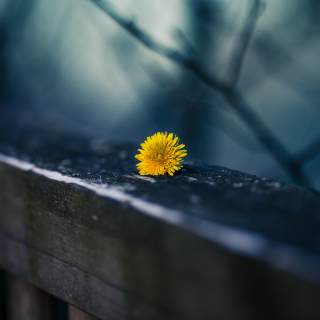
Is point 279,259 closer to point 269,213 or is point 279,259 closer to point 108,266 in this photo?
point 269,213

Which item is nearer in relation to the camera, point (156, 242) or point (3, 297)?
point (156, 242)

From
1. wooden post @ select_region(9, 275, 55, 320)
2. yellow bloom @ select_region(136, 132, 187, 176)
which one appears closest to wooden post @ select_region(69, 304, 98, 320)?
wooden post @ select_region(9, 275, 55, 320)

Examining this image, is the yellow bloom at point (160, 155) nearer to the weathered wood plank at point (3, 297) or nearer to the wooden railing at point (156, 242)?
the wooden railing at point (156, 242)

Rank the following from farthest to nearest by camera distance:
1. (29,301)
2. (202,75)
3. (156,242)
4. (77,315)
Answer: (202,75)
(29,301)
(77,315)
(156,242)

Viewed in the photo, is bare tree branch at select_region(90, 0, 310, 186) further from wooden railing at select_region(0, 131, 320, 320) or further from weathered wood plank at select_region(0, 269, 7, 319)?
weathered wood plank at select_region(0, 269, 7, 319)

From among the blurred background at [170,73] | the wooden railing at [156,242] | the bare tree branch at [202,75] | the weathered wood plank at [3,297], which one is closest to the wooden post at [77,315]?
the wooden railing at [156,242]

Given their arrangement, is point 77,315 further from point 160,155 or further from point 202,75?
point 202,75

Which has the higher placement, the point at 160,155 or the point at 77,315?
the point at 160,155

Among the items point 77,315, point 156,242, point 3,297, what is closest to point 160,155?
point 156,242
